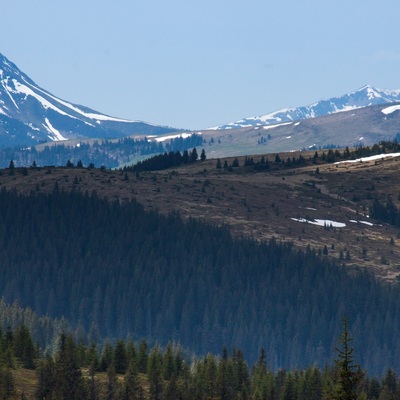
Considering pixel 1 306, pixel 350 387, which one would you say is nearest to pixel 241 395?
pixel 350 387

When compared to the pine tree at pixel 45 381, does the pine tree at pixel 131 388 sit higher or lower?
lower

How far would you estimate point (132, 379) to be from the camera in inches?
3866

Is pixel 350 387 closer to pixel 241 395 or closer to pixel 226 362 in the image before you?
pixel 241 395

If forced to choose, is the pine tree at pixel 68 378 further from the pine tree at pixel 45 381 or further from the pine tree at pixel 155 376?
the pine tree at pixel 155 376

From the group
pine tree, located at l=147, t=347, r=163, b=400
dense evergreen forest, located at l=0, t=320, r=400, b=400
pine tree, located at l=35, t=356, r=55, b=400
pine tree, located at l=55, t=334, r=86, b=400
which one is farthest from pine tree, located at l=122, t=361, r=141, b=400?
pine tree, located at l=35, t=356, r=55, b=400

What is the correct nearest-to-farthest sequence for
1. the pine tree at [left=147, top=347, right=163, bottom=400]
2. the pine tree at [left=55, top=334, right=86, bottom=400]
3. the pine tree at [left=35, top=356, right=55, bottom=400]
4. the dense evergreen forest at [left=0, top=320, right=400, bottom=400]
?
1. the pine tree at [left=35, top=356, right=55, bottom=400]
2. the pine tree at [left=55, top=334, right=86, bottom=400]
3. the dense evergreen forest at [left=0, top=320, right=400, bottom=400]
4. the pine tree at [left=147, top=347, right=163, bottom=400]

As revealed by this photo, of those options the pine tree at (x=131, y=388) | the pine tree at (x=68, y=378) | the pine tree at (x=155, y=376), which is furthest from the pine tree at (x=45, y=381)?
the pine tree at (x=155, y=376)

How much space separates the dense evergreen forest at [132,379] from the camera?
94.9 meters

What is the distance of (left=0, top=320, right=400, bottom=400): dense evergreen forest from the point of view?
94875mm

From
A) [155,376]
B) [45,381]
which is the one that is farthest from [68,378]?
[155,376]

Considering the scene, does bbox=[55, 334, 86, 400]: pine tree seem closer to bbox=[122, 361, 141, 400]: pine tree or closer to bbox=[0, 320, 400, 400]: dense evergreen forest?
bbox=[0, 320, 400, 400]: dense evergreen forest

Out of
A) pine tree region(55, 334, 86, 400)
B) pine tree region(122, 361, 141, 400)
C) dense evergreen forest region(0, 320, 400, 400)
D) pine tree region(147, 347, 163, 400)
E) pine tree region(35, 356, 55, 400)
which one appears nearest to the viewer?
pine tree region(35, 356, 55, 400)

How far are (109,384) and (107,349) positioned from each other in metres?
15.2

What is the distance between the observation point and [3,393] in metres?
85.9
